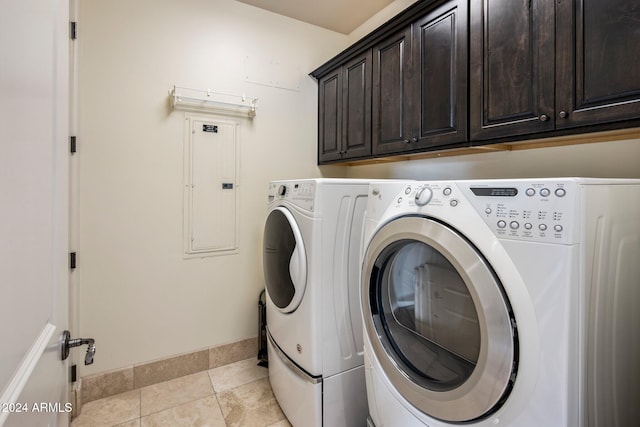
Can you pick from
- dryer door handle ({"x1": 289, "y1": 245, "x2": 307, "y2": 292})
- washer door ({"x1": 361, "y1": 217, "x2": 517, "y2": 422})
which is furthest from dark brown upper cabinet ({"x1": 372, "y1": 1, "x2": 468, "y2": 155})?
dryer door handle ({"x1": 289, "y1": 245, "x2": 307, "y2": 292})

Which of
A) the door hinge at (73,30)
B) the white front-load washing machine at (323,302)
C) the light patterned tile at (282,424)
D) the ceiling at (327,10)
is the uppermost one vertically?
the ceiling at (327,10)

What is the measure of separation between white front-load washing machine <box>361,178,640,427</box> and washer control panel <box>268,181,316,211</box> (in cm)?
52

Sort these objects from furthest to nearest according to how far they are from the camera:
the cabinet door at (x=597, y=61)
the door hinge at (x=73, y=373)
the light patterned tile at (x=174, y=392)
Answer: the light patterned tile at (x=174, y=392) → the door hinge at (x=73, y=373) → the cabinet door at (x=597, y=61)

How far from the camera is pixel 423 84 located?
1642 mm

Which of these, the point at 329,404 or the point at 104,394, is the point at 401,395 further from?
the point at 104,394

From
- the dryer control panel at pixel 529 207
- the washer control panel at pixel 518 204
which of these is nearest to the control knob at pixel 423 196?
the washer control panel at pixel 518 204

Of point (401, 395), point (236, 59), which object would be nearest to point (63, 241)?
point (401, 395)

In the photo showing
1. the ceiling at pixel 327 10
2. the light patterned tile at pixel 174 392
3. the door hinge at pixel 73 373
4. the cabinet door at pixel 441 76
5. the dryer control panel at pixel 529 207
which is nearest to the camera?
the dryer control panel at pixel 529 207

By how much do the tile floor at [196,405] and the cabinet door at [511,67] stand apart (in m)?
1.87

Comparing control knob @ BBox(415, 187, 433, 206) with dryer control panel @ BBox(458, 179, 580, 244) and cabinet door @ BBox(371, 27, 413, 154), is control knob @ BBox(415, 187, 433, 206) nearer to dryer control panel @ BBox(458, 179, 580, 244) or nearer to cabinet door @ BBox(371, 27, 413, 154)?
dryer control panel @ BBox(458, 179, 580, 244)

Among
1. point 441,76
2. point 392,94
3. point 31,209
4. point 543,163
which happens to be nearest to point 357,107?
point 392,94

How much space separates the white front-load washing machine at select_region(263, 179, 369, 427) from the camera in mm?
Answer: 1489

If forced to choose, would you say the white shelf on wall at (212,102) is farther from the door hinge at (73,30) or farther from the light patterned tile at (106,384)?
the light patterned tile at (106,384)

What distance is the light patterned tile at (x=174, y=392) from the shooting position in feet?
6.18
